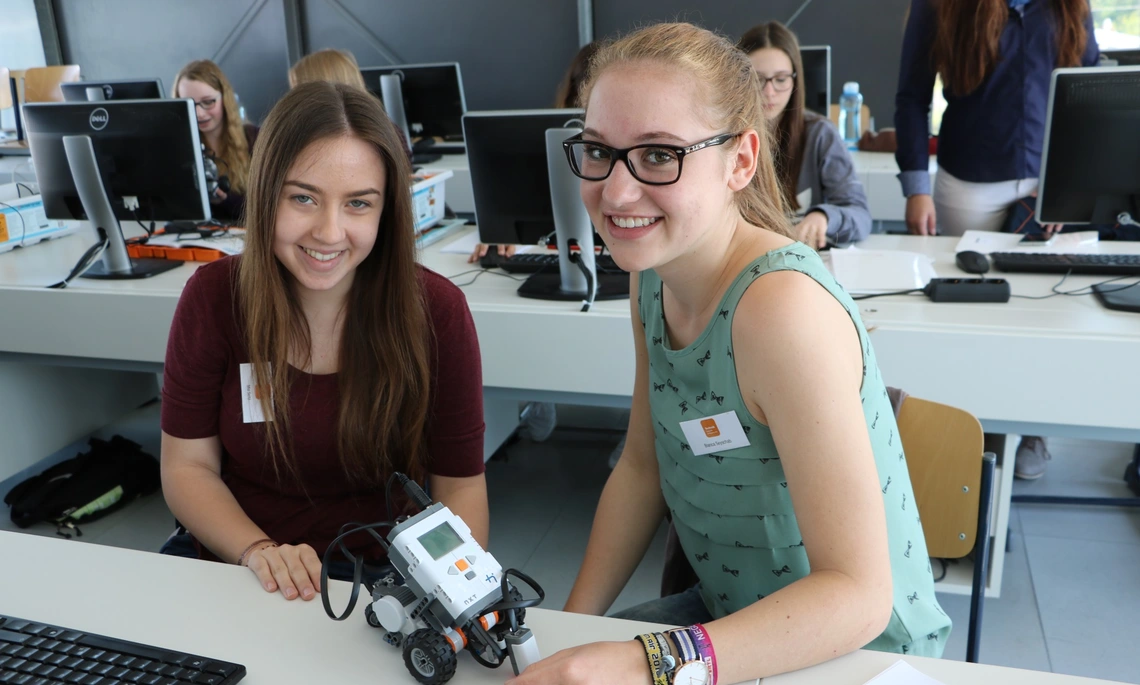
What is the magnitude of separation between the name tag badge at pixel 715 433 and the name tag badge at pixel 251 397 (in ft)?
2.23

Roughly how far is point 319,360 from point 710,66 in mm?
777

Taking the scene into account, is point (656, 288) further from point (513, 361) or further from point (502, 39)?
point (502, 39)

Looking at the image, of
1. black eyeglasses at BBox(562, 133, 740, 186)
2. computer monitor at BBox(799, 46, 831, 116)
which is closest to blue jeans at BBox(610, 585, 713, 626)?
black eyeglasses at BBox(562, 133, 740, 186)

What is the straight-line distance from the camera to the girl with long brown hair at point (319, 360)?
138 centimetres

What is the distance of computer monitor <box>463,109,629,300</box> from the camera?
2.22 m

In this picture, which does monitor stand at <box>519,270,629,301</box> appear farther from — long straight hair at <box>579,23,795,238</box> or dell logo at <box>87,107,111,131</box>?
dell logo at <box>87,107,111,131</box>

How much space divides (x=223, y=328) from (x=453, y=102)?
3.50 meters

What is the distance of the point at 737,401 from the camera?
3.43 ft

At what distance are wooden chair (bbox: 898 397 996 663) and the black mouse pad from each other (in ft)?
3.14

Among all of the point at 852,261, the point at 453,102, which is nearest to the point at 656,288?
the point at 852,261

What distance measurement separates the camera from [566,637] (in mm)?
996

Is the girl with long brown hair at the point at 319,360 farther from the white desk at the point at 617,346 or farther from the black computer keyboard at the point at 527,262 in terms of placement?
the black computer keyboard at the point at 527,262

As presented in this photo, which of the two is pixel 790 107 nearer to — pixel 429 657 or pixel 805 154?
pixel 805 154

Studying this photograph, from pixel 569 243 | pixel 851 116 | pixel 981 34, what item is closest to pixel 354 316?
pixel 569 243
